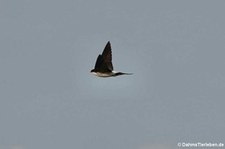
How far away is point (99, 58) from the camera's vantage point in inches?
2857

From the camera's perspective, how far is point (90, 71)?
7369cm

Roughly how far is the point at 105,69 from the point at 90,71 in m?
1.85

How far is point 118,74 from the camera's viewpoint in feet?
235

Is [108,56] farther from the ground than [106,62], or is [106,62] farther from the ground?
[108,56]

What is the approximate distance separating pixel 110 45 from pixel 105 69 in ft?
7.39

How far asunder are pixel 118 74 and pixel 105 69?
1504 millimetres

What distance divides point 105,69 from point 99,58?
115cm

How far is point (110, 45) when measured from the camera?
72688mm

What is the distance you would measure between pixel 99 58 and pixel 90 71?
184 cm

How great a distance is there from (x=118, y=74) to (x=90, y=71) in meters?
3.28

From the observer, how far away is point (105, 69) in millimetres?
72500
